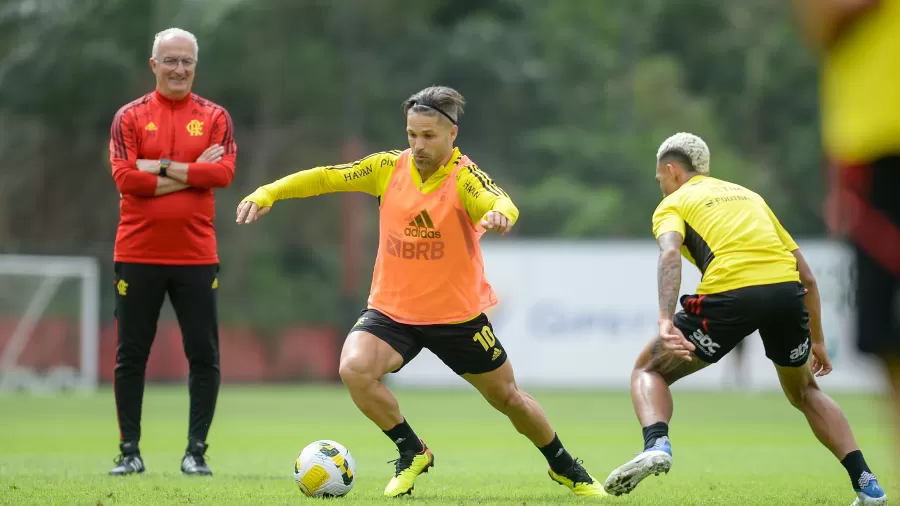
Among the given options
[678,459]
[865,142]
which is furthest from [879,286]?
[678,459]

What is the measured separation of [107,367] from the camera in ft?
88.0

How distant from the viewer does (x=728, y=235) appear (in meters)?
6.80

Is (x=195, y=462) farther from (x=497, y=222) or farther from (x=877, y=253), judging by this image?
(x=877, y=253)

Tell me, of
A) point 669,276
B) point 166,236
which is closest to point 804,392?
point 669,276

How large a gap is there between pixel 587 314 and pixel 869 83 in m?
21.7

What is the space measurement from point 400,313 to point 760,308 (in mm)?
1914

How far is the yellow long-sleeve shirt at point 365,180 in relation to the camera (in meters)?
6.98

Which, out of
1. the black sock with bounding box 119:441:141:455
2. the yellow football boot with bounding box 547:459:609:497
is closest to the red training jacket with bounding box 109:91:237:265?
the black sock with bounding box 119:441:141:455

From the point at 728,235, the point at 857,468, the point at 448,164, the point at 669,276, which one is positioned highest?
the point at 448,164

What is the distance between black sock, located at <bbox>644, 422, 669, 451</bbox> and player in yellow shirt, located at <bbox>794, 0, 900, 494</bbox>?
9.03 ft

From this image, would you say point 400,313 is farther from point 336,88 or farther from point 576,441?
point 336,88

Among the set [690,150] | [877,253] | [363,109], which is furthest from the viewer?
[363,109]

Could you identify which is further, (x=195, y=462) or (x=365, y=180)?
(x=195, y=462)

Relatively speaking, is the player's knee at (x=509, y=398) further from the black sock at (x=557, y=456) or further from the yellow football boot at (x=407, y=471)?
the yellow football boot at (x=407, y=471)
